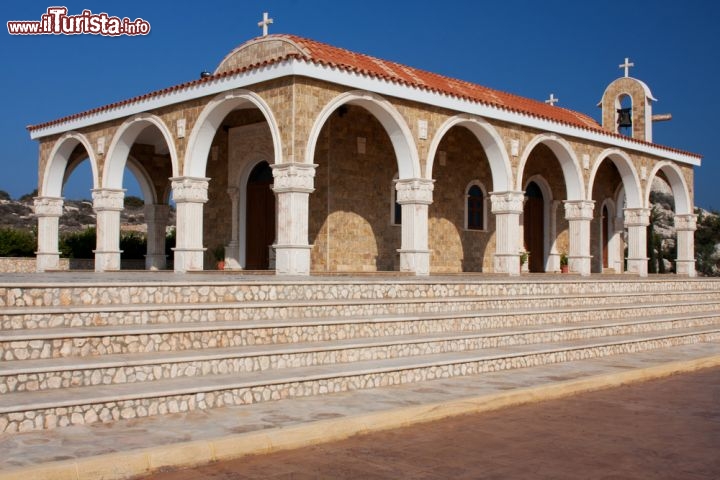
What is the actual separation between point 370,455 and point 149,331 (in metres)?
2.66

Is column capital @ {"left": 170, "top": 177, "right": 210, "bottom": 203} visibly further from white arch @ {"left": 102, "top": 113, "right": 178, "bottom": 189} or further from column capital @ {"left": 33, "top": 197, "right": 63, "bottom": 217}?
column capital @ {"left": 33, "top": 197, "right": 63, "bottom": 217}

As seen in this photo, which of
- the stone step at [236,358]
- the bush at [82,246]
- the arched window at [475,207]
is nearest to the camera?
the stone step at [236,358]

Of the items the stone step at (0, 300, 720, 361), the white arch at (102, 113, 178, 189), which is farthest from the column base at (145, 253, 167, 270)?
the stone step at (0, 300, 720, 361)

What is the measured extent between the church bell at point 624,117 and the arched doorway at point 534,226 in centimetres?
485

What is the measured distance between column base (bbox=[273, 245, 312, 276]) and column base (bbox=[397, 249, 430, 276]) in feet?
8.44

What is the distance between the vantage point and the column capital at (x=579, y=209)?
744 inches

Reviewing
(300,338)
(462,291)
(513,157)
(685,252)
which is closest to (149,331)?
(300,338)

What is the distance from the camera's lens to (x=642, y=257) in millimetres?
21438

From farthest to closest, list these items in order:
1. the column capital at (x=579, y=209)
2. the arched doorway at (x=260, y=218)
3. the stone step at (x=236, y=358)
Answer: the column capital at (x=579, y=209) < the arched doorway at (x=260, y=218) < the stone step at (x=236, y=358)

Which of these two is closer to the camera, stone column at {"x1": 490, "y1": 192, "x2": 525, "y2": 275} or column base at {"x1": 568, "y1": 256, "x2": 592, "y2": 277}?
stone column at {"x1": 490, "y1": 192, "x2": 525, "y2": 275}

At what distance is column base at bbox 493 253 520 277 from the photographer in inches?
664

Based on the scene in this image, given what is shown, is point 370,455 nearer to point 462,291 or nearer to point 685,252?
point 462,291

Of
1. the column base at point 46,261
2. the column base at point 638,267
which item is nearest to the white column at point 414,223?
the column base at point 46,261

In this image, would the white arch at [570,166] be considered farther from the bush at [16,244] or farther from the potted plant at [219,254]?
the bush at [16,244]
